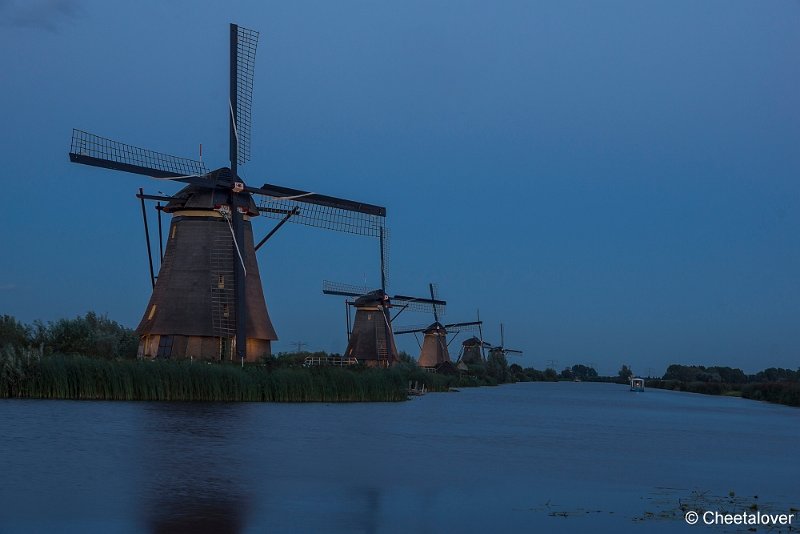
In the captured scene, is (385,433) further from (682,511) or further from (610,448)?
(682,511)

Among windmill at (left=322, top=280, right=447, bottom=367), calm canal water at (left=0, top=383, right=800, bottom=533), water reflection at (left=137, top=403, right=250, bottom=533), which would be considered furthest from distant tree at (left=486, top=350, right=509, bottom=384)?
water reflection at (left=137, top=403, right=250, bottom=533)

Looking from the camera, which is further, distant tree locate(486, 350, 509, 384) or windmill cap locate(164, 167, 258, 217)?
distant tree locate(486, 350, 509, 384)

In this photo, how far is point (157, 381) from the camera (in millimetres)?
25453

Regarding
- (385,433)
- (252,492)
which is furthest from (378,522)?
(385,433)

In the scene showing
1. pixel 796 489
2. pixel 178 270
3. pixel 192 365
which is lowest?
pixel 796 489

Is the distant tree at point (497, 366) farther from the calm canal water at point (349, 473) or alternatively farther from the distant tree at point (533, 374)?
the calm canal water at point (349, 473)

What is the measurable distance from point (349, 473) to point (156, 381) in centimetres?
1328

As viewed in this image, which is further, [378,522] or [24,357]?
[24,357]

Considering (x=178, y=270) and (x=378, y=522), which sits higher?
(x=178, y=270)

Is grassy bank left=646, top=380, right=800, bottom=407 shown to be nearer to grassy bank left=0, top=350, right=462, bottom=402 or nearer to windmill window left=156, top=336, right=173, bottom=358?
grassy bank left=0, top=350, right=462, bottom=402

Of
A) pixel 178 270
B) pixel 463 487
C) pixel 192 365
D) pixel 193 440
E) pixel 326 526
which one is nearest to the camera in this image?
pixel 326 526

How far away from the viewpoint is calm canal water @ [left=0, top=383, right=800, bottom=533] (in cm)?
984

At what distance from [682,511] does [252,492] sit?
5317 millimetres

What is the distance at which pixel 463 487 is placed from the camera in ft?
41.7
